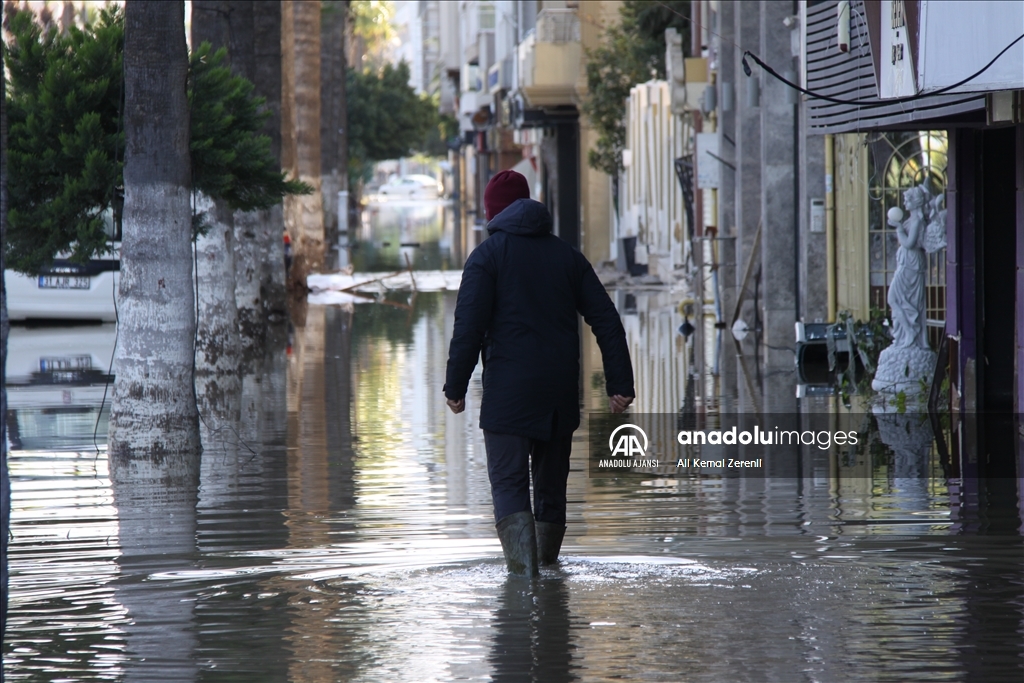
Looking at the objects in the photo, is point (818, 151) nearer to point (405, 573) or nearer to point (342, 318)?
point (342, 318)

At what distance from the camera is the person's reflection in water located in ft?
17.4

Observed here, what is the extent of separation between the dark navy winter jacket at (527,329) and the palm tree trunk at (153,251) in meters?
4.18

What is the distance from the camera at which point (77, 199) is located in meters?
11.4

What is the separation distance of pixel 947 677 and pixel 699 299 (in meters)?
16.5

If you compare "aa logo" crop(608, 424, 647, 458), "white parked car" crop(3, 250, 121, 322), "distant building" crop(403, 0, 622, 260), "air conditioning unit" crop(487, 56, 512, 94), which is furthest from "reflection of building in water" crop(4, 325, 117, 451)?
"air conditioning unit" crop(487, 56, 512, 94)

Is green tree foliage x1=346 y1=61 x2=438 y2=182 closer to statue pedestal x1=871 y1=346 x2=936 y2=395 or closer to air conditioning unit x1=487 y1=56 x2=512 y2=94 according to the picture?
air conditioning unit x1=487 y1=56 x2=512 y2=94

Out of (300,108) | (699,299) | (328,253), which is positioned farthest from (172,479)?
(328,253)

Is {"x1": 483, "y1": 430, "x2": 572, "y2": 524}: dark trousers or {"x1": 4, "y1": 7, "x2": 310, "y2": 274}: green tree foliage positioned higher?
{"x1": 4, "y1": 7, "x2": 310, "y2": 274}: green tree foliage

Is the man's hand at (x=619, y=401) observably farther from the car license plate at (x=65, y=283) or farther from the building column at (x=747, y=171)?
the car license plate at (x=65, y=283)

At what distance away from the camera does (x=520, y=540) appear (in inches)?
260

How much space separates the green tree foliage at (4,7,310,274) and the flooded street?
149 cm

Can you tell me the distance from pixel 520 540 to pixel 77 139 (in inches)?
236

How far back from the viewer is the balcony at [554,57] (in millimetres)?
35438

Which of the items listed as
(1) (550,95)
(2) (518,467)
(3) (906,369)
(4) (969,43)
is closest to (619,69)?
(1) (550,95)
